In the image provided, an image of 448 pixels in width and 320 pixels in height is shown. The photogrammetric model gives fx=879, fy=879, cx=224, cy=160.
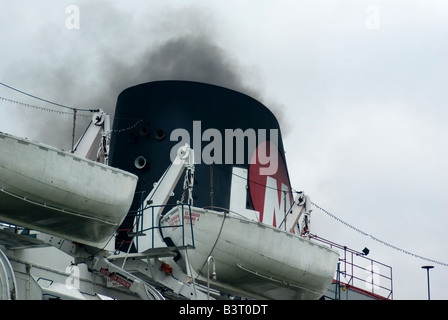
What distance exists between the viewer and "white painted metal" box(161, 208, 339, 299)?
50.9ft

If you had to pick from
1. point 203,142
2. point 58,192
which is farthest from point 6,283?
point 203,142

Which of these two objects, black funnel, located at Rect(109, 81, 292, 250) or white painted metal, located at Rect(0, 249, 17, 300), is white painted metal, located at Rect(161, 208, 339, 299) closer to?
black funnel, located at Rect(109, 81, 292, 250)

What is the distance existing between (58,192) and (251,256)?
4144 millimetres

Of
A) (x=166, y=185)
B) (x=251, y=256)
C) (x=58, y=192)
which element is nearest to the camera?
(x=58, y=192)

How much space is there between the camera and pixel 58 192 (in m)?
13.1

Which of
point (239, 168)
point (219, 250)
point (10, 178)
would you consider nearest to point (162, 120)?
point (239, 168)

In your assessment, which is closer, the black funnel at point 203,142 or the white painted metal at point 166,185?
the white painted metal at point 166,185

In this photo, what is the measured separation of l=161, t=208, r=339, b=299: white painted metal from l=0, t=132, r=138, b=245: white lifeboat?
192 cm

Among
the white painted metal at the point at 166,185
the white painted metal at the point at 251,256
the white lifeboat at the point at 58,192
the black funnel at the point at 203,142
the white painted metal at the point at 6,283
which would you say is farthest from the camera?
the black funnel at the point at 203,142

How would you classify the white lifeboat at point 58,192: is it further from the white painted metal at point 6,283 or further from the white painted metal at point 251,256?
the white painted metal at point 251,256

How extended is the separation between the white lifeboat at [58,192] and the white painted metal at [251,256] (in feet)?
6.31

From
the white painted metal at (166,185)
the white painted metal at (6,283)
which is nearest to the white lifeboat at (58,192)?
the white painted metal at (6,283)

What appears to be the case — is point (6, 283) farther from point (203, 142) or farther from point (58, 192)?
point (203, 142)

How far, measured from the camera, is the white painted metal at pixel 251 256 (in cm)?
1550
